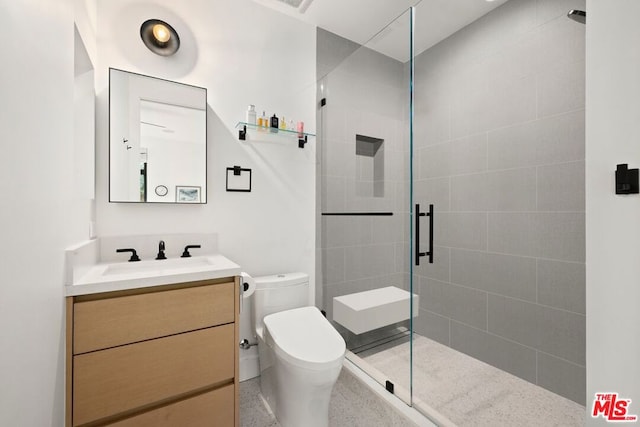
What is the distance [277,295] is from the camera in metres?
1.78

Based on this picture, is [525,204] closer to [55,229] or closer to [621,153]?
[621,153]

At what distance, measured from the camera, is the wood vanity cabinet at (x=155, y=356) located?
3.45 feet

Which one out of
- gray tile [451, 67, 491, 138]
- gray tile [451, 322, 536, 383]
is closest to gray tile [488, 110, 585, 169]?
gray tile [451, 67, 491, 138]

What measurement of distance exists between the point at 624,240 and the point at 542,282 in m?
0.92

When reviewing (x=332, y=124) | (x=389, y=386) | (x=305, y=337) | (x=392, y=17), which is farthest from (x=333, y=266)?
(x=392, y=17)

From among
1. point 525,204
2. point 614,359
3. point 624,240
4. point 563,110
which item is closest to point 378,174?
point 525,204

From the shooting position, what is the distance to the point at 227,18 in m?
1.82

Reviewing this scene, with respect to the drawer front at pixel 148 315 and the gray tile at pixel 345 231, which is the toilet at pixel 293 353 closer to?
the drawer front at pixel 148 315

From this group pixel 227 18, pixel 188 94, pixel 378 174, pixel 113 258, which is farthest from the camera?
pixel 378 174

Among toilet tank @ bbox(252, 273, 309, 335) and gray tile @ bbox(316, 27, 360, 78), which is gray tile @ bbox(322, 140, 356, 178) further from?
toilet tank @ bbox(252, 273, 309, 335)

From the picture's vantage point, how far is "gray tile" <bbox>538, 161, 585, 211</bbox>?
1.54 metres

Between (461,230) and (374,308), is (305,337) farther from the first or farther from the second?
(461,230)

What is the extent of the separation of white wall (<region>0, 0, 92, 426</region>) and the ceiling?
Answer: 1491mm

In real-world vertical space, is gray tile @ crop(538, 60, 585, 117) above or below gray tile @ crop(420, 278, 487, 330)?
above
